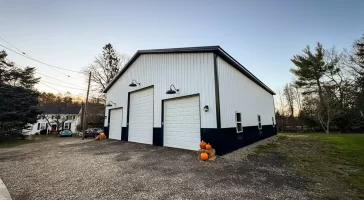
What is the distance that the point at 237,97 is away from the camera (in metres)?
8.81

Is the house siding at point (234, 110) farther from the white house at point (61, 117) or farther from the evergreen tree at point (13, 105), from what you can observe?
the white house at point (61, 117)

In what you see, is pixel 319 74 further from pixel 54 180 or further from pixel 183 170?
pixel 54 180

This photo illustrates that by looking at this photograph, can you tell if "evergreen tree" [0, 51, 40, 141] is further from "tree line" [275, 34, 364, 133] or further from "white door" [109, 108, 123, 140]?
"tree line" [275, 34, 364, 133]

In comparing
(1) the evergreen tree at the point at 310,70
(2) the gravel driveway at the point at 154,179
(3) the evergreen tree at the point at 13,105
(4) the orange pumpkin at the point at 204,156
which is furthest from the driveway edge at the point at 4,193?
(1) the evergreen tree at the point at 310,70

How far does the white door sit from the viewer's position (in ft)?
39.3

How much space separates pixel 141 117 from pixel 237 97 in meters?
5.88

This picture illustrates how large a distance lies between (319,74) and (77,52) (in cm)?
2829

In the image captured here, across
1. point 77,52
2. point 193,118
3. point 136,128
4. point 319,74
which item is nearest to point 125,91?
point 136,128

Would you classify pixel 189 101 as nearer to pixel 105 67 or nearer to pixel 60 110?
pixel 105 67

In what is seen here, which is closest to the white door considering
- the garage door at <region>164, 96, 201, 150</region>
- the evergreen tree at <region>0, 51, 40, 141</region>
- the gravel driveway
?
the garage door at <region>164, 96, 201, 150</region>

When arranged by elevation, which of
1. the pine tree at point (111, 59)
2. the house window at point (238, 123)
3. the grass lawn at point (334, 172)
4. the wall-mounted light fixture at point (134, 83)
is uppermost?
the pine tree at point (111, 59)

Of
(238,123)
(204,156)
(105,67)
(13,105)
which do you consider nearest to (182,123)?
(204,156)

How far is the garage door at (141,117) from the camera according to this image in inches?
378

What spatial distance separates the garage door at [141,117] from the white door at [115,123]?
56.2 inches
